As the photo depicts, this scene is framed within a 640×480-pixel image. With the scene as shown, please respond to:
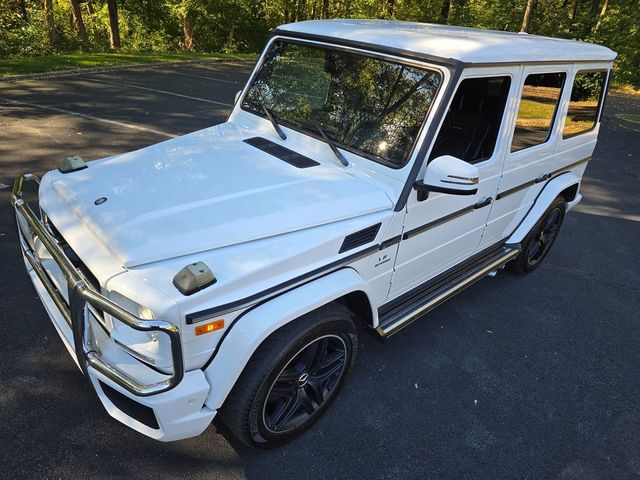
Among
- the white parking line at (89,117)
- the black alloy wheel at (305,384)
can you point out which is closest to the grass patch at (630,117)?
the white parking line at (89,117)

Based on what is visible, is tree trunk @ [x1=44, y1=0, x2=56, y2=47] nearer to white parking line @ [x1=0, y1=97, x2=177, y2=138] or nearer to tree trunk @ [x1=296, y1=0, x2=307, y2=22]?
white parking line @ [x1=0, y1=97, x2=177, y2=138]

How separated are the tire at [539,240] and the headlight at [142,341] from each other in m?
3.56

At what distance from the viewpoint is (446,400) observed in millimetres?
3152

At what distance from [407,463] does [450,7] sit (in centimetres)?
3065

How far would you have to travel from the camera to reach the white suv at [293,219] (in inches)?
81.8

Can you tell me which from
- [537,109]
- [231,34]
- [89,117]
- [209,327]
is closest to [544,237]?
[537,109]

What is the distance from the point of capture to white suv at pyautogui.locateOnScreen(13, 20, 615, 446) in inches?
81.8

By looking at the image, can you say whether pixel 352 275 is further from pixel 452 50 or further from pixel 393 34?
pixel 393 34

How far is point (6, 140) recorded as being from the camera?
6.93 m

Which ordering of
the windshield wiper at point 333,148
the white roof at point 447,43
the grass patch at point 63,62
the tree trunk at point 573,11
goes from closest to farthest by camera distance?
1. the white roof at point 447,43
2. the windshield wiper at point 333,148
3. the grass patch at point 63,62
4. the tree trunk at point 573,11

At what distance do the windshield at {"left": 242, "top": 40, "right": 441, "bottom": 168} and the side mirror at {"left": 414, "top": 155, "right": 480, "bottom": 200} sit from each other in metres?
0.25

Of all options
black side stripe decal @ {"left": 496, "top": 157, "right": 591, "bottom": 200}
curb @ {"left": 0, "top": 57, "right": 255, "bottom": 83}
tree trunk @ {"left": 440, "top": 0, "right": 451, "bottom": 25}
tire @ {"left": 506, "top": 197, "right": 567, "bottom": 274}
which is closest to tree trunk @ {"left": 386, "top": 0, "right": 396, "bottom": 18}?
tree trunk @ {"left": 440, "top": 0, "right": 451, "bottom": 25}

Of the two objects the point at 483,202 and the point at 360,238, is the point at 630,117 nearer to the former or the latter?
the point at 483,202

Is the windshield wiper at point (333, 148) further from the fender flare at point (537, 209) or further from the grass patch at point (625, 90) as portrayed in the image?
the grass patch at point (625, 90)
